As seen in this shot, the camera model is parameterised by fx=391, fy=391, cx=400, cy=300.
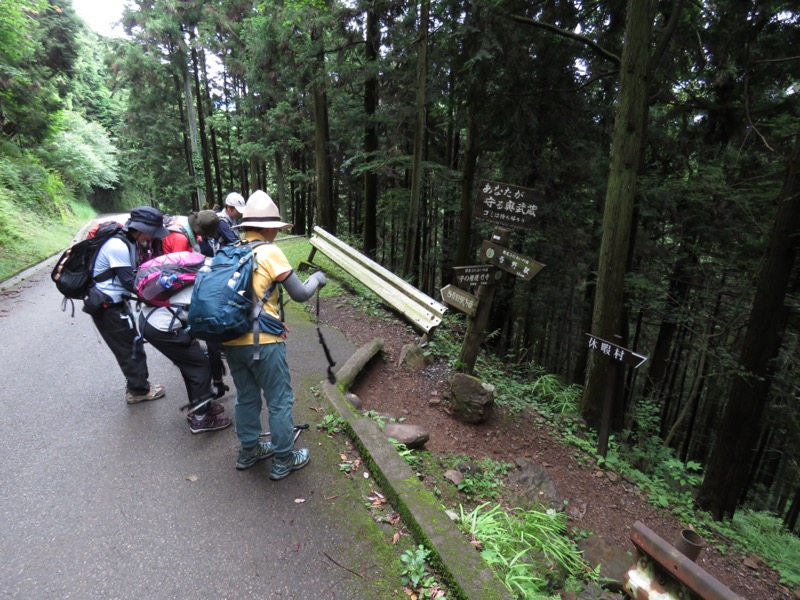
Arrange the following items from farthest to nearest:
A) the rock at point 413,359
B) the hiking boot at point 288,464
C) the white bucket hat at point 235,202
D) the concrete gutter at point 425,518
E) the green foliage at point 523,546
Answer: the white bucket hat at point 235,202
the rock at point 413,359
the hiking boot at point 288,464
the green foliage at point 523,546
the concrete gutter at point 425,518

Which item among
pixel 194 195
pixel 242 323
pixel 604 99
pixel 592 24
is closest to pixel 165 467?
pixel 242 323

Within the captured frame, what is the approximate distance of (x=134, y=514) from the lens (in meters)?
2.77

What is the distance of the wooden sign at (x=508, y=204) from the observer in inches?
203

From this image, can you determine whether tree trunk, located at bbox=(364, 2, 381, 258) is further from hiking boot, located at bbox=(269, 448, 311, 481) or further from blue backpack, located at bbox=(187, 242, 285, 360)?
hiking boot, located at bbox=(269, 448, 311, 481)

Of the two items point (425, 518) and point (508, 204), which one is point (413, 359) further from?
point (425, 518)

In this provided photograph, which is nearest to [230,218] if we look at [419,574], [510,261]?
[510,261]

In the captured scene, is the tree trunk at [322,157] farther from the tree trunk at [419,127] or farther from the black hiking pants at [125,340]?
the black hiking pants at [125,340]

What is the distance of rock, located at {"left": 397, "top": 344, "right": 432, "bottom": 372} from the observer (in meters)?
5.91

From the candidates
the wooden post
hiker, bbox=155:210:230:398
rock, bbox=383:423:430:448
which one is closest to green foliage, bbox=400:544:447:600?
rock, bbox=383:423:430:448

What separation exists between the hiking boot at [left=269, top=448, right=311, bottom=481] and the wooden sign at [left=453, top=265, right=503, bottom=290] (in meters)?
2.92

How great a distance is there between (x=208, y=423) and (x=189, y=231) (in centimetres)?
288

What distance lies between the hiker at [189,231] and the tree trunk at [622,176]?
5595mm

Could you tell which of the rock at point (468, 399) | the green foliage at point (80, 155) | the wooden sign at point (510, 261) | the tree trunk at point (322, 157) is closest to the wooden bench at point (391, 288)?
the rock at point (468, 399)

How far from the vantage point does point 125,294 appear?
3768 millimetres
